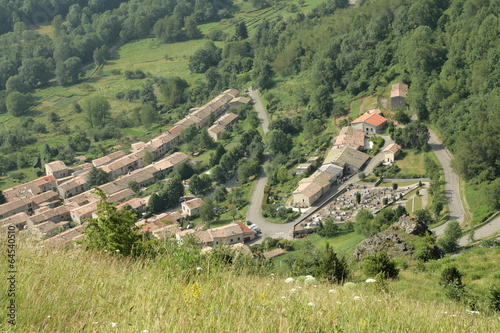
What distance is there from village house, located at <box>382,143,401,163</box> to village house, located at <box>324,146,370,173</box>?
5.76ft

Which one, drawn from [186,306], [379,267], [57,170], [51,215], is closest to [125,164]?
[57,170]

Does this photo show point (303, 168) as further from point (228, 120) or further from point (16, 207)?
point (16, 207)

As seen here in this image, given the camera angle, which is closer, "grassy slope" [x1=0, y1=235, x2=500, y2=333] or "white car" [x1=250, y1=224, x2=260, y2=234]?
"grassy slope" [x1=0, y1=235, x2=500, y2=333]

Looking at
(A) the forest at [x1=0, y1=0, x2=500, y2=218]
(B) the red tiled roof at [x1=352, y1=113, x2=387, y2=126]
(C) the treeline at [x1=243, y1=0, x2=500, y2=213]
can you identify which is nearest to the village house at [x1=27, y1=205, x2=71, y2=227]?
(A) the forest at [x1=0, y1=0, x2=500, y2=218]

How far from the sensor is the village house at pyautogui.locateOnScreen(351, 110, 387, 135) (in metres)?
44.1

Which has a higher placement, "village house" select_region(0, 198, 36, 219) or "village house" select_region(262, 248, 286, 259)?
"village house" select_region(262, 248, 286, 259)

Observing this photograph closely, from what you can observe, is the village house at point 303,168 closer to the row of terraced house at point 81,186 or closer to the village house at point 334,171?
the village house at point 334,171

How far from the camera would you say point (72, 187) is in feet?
157

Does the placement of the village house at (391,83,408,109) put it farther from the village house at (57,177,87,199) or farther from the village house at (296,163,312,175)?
the village house at (57,177,87,199)

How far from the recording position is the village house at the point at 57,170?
5081cm

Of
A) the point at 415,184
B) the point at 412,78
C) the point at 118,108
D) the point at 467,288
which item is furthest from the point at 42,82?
the point at 467,288

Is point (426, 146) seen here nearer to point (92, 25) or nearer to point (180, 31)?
point (180, 31)

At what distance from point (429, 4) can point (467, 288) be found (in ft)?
150

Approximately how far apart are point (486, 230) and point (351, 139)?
17.3 m
